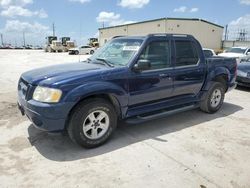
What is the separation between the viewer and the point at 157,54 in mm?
4660

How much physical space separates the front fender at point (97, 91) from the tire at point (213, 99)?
7.90 feet

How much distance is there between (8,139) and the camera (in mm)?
4305

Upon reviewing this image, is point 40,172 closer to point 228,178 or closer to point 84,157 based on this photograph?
point 84,157

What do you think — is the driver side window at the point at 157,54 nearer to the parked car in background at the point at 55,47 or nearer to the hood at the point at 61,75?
the hood at the point at 61,75

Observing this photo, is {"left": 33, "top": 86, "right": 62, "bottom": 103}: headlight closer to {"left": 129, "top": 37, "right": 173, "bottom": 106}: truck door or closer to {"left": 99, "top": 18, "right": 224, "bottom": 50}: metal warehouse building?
{"left": 129, "top": 37, "right": 173, "bottom": 106}: truck door

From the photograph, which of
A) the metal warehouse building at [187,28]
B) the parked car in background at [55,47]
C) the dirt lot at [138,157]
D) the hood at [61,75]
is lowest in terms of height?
the dirt lot at [138,157]

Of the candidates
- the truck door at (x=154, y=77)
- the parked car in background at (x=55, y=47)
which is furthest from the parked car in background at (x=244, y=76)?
the parked car in background at (x=55, y=47)

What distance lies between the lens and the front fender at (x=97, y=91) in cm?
357

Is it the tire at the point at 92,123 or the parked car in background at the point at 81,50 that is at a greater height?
the parked car in background at the point at 81,50

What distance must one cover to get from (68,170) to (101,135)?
2.87 ft

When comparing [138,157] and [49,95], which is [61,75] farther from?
[138,157]

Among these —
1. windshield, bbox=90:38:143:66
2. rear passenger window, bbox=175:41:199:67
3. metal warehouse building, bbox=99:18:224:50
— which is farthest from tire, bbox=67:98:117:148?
metal warehouse building, bbox=99:18:224:50

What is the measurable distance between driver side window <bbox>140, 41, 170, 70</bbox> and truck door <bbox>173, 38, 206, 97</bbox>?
0.22 m

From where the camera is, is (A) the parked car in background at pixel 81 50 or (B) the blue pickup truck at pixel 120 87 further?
(A) the parked car in background at pixel 81 50
